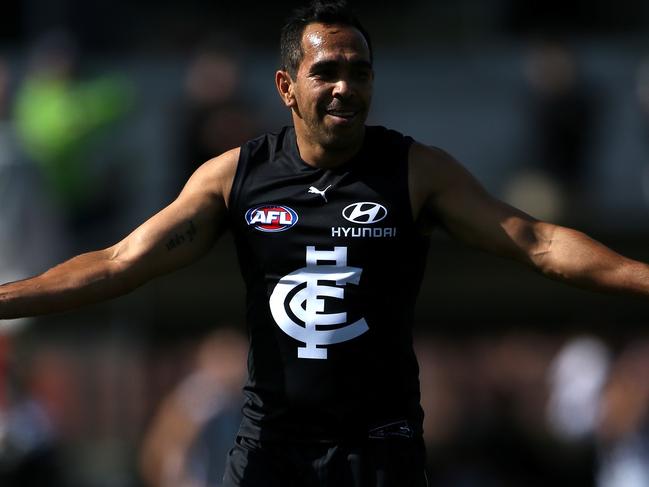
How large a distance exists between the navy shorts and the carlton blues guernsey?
Result: 56 millimetres

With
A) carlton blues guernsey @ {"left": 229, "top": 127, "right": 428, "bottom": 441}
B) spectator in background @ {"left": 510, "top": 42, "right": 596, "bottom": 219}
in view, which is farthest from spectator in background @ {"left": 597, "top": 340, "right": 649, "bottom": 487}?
carlton blues guernsey @ {"left": 229, "top": 127, "right": 428, "bottom": 441}

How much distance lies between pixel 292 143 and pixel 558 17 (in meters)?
10.0

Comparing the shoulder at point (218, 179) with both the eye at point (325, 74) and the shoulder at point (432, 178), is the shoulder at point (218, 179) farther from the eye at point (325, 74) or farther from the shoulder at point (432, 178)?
the shoulder at point (432, 178)

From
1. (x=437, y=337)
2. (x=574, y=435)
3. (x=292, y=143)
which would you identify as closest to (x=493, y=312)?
(x=437, y=337)

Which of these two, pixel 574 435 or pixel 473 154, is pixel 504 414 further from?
pixel 473 154

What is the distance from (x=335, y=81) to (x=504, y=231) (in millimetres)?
976

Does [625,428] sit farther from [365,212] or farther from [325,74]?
[325,74]

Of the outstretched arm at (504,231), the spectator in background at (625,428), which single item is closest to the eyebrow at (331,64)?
the outstretched arm at (504,231)

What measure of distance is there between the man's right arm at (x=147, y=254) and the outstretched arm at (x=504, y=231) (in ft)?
2.85

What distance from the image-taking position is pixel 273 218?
6.12 m

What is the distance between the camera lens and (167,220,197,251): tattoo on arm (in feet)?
20.3

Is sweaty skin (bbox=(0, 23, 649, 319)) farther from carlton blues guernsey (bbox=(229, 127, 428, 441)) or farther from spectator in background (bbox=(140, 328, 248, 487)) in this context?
spectator in background (bbox=(140, 328, 248, 487))

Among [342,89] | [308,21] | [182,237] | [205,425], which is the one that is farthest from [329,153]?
[205,425]

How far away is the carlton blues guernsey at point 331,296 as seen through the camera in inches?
237
